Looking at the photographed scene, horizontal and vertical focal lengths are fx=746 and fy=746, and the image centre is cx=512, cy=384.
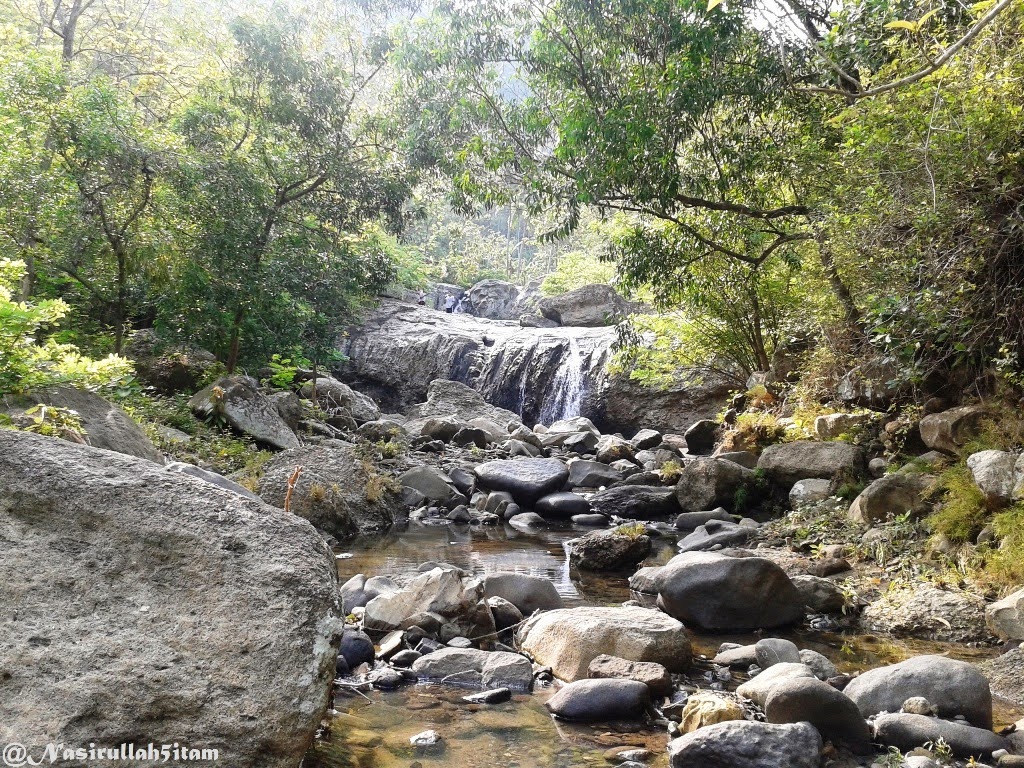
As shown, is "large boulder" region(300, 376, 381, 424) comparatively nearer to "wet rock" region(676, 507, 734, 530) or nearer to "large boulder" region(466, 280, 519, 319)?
"wet rock" region(676, 507, 734, 530)

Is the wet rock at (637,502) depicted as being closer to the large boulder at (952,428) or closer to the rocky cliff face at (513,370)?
the large boulder at (952,428)

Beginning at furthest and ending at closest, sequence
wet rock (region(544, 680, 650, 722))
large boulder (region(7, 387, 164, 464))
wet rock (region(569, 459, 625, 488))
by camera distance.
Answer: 1. wet rock (region(569, 459, 625, 488))
2. large boulder (region(7, 387, 164, 464))
3. wet rock (region(544, 680, 650, 722))

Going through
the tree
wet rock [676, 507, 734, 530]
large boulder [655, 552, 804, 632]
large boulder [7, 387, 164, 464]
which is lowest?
large boulder [655, 552, 804, 632]

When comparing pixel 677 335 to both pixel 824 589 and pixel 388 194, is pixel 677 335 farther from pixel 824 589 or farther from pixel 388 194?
pixel 824 589

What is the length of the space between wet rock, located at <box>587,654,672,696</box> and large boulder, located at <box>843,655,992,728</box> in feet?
3.54

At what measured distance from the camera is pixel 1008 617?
17.8 feet

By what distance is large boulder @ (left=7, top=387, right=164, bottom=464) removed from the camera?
658 cm

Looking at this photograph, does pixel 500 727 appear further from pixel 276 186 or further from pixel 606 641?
pixel 276 186

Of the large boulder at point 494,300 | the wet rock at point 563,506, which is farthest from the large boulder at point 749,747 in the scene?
the large boulder at point 494,300

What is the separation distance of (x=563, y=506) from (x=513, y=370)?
10.3 metres

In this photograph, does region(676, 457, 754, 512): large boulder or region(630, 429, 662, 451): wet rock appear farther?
region(630, 429, 662, 451): wet rock

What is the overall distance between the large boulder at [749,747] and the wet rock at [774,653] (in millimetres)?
1319

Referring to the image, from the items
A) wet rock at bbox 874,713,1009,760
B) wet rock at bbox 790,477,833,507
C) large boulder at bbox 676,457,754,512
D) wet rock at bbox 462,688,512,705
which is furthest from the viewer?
large boulder at bbox 676,457,754,512

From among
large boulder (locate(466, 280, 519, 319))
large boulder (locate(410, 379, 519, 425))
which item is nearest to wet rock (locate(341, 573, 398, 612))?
large boulder (locate(410, 379, 519, 425))
